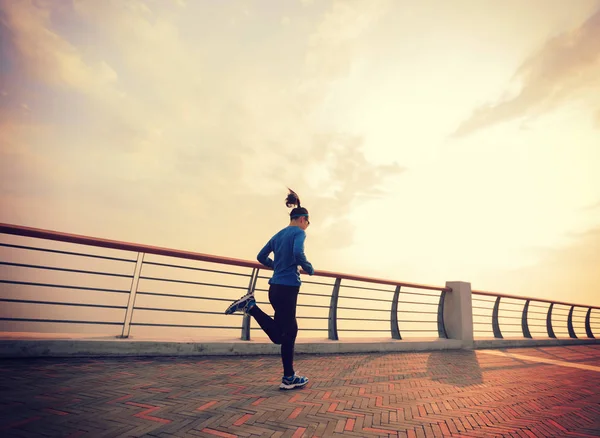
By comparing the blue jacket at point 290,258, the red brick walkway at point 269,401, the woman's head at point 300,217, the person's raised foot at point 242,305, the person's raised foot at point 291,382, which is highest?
the woman's head at point 300,217

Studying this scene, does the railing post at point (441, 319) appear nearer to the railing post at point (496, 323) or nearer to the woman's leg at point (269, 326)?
the railing post at point (496, 323)

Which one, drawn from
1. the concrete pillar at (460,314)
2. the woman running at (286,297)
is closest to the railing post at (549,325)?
the concrete pillar at (460,314)

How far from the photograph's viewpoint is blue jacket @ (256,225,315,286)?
367 cm

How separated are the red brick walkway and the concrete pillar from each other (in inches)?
120

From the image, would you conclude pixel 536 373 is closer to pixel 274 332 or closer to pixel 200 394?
pixel 274 332

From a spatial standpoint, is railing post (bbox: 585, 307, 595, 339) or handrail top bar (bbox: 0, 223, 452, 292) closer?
handrail top bar (bbox: 0, 223, 452, 292)

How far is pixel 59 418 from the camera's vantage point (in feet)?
7.75

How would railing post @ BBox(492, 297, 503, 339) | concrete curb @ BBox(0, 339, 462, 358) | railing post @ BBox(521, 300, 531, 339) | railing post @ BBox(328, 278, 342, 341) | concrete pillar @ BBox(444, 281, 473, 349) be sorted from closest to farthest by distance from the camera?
concrete curb @ BBox(0, 339, 462, 358) < railing post @ BBox(328, 278, 342, 341) < concrete pillar @ BBox(444, 281, 473, 349) < railing post @ BBox(492, 297, 503, 339) < railing post @ BBox(521, 300, 531, 339)

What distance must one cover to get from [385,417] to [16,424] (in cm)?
285

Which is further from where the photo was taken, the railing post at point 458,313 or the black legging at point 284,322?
the railing post at point 458,313

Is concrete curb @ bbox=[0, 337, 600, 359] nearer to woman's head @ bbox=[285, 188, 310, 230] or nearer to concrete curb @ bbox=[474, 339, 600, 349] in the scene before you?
concrete curb @ bbox=[474, 339, 600, 349]

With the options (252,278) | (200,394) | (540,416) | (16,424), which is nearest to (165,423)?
(200,394)

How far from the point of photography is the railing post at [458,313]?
8188 millimetres

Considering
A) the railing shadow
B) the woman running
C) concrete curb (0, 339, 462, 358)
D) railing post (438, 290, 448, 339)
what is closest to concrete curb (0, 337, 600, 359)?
Result: concrete curb (0, 339, 462, 358)
